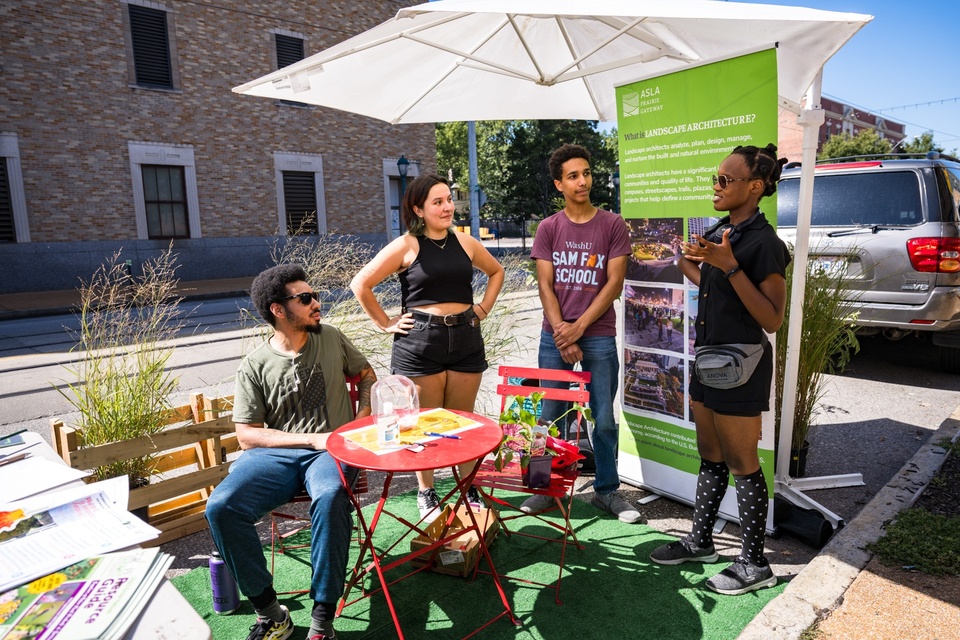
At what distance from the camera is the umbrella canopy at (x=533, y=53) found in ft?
9.67

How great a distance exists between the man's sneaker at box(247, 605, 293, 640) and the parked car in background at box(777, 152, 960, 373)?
202 inches

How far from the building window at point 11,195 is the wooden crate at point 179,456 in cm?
1526

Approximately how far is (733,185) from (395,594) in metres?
2.46

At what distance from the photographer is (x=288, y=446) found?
113 inches

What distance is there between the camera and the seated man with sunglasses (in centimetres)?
246

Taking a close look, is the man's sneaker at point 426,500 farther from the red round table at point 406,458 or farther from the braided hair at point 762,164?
the braided hair at point 762,164

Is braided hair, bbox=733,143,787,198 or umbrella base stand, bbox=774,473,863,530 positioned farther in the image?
umbrella base stand, bbox=774,473,863,530

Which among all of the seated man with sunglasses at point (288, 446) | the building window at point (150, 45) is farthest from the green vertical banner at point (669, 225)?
the building window at point (150, 45)

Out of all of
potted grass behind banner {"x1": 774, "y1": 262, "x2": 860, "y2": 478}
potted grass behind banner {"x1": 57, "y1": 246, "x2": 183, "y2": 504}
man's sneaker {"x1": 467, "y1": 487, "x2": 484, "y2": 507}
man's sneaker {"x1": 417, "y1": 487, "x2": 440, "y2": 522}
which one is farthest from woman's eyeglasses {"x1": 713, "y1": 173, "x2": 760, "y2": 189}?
potted grass behind banner {"x1": 57, "y1": 246, "x2": 183, "y2": 504}

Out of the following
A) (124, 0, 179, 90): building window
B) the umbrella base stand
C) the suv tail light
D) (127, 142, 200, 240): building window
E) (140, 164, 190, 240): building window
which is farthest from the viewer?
(140, 164, 190, 240): building window

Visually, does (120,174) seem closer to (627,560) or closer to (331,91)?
(331,91)

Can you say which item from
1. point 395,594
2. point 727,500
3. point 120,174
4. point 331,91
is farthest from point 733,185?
point 120,174

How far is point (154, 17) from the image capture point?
672 inches

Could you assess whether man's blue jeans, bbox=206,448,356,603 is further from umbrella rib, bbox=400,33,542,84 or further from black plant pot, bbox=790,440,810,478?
black plant pot, bbox=790,440,810,478
